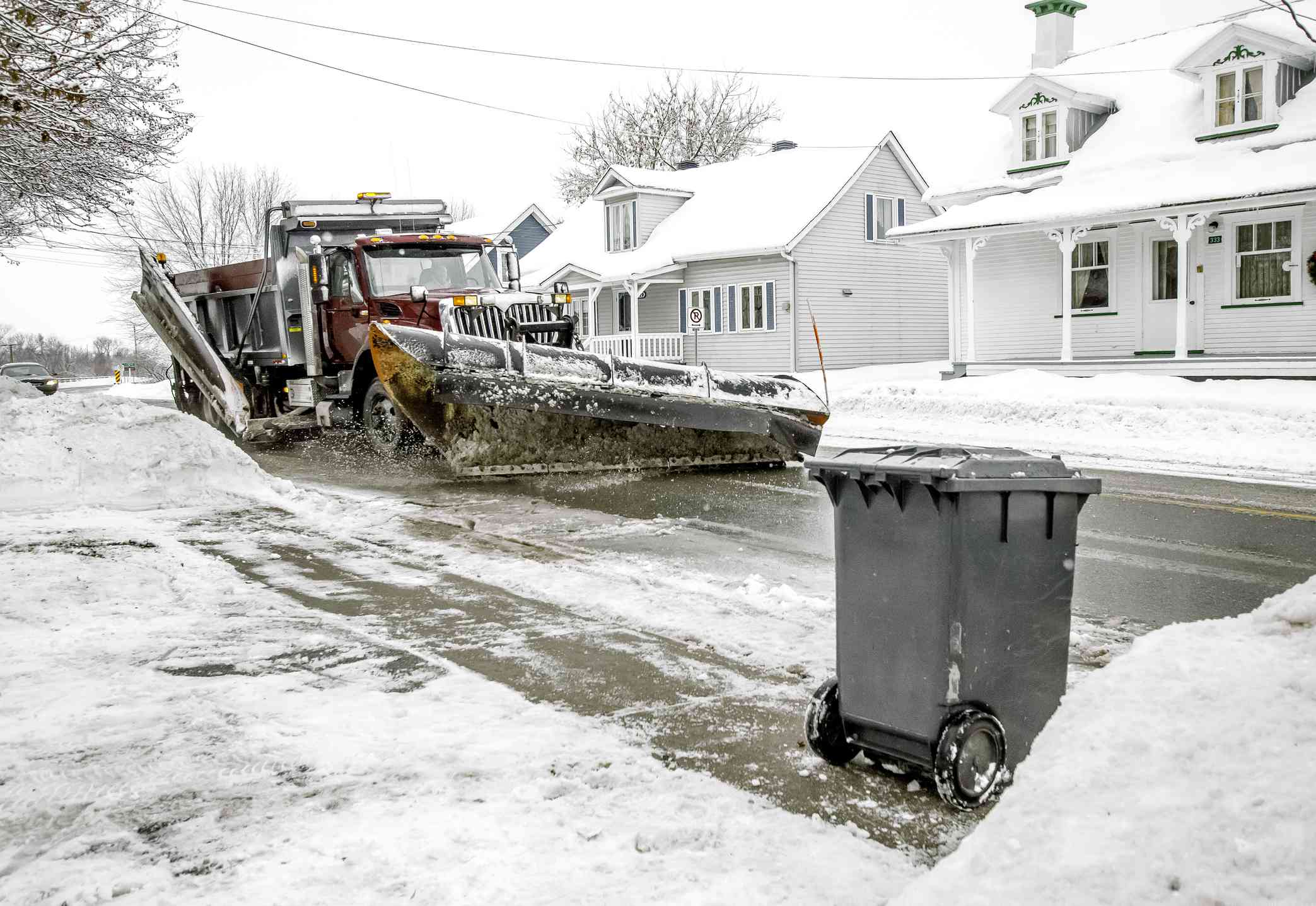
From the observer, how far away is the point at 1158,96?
22.9 m

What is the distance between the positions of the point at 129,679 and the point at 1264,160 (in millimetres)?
20248

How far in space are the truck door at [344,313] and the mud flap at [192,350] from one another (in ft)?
6.06

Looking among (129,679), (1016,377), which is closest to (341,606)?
(129,679)

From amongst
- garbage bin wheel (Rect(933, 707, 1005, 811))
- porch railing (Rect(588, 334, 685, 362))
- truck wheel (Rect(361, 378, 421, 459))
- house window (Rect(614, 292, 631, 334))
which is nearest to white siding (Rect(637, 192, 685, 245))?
house window (Rect(614, 292, 631, 334))

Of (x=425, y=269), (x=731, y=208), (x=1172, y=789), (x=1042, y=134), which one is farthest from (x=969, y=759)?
(x=731, y=208)

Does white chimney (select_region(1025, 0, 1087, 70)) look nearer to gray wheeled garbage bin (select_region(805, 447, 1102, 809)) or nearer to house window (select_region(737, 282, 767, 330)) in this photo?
house window (select_region(737, 282, 767, 330))

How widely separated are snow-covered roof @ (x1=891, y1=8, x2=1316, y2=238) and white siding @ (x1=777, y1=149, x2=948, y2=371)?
5.76 meters

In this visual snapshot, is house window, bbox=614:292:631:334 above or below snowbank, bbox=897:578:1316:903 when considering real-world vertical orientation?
above

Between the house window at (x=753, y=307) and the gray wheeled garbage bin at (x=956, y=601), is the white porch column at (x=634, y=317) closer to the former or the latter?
the house window at (x=753, y=307)

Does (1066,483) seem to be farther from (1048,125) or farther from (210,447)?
(1048,125)

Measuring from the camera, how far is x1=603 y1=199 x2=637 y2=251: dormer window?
34.5m

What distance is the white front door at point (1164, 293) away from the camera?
2111cm

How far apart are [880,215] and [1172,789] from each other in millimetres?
31409

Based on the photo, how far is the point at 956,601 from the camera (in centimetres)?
337
